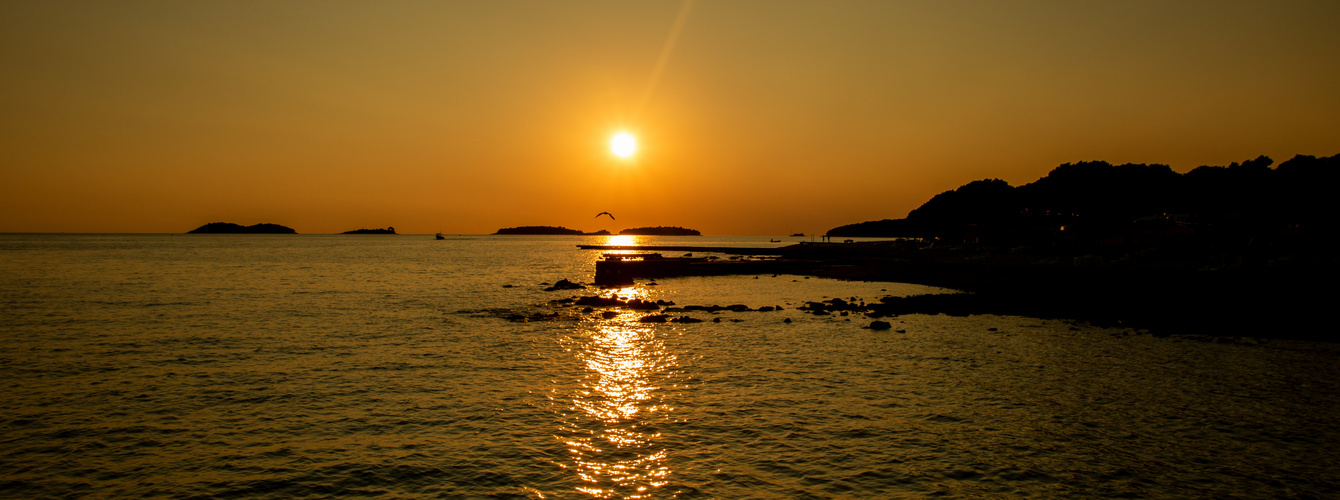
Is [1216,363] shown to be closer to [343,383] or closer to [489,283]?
[343,383]

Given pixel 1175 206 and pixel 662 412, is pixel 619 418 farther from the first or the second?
pixel 1175 206

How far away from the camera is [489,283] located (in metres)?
66.8

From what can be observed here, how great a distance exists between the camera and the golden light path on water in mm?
12016

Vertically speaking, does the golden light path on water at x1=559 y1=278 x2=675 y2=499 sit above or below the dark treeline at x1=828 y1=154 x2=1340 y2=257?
below

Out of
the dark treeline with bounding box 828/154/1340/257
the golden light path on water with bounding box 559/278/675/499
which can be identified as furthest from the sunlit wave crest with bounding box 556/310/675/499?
the dark treeline with bounding box 828/154/1340/257

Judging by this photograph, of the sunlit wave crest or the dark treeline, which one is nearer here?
the sunlit wave crest

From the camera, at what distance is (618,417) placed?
638 inches

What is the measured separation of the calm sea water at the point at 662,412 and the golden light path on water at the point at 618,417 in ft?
0.30

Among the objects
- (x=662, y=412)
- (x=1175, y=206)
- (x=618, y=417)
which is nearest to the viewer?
(x=618, y=417)

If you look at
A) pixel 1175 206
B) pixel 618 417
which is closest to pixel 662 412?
pixel 618 417

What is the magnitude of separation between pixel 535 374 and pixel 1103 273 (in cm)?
4722

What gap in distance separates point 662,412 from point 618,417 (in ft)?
3.72

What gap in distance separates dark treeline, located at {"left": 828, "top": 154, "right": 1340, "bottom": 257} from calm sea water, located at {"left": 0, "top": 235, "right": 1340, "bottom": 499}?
3829cm

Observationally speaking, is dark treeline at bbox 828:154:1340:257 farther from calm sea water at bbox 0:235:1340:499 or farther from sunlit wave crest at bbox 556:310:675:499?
sunlit wave crest at bbox 556:310:675:499
